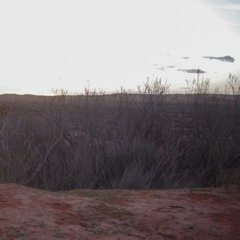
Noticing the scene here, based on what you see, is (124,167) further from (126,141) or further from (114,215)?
(114,215)

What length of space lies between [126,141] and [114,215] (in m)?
5.84

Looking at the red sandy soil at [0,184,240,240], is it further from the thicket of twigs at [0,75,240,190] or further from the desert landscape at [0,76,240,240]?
the thicket of twigs at [0,75,240,190]

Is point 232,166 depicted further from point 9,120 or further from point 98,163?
point 9,120

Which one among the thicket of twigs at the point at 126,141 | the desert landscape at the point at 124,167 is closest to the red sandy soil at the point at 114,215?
the desert landscape at the point at 124,167

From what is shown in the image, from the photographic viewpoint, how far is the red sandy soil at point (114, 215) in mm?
5051

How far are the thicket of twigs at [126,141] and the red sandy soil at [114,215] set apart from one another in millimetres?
2507

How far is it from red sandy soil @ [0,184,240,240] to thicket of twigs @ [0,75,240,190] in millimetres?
2507

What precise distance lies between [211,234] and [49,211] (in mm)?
2086

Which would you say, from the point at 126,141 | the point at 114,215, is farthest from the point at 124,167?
the point at 114,215

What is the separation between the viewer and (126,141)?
11.6 metres

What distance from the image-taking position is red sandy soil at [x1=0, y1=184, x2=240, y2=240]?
16.6 ft

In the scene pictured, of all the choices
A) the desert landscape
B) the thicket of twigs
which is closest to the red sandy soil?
the desert landscape

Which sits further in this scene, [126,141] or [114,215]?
[126,141]

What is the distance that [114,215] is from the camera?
19.1ft
